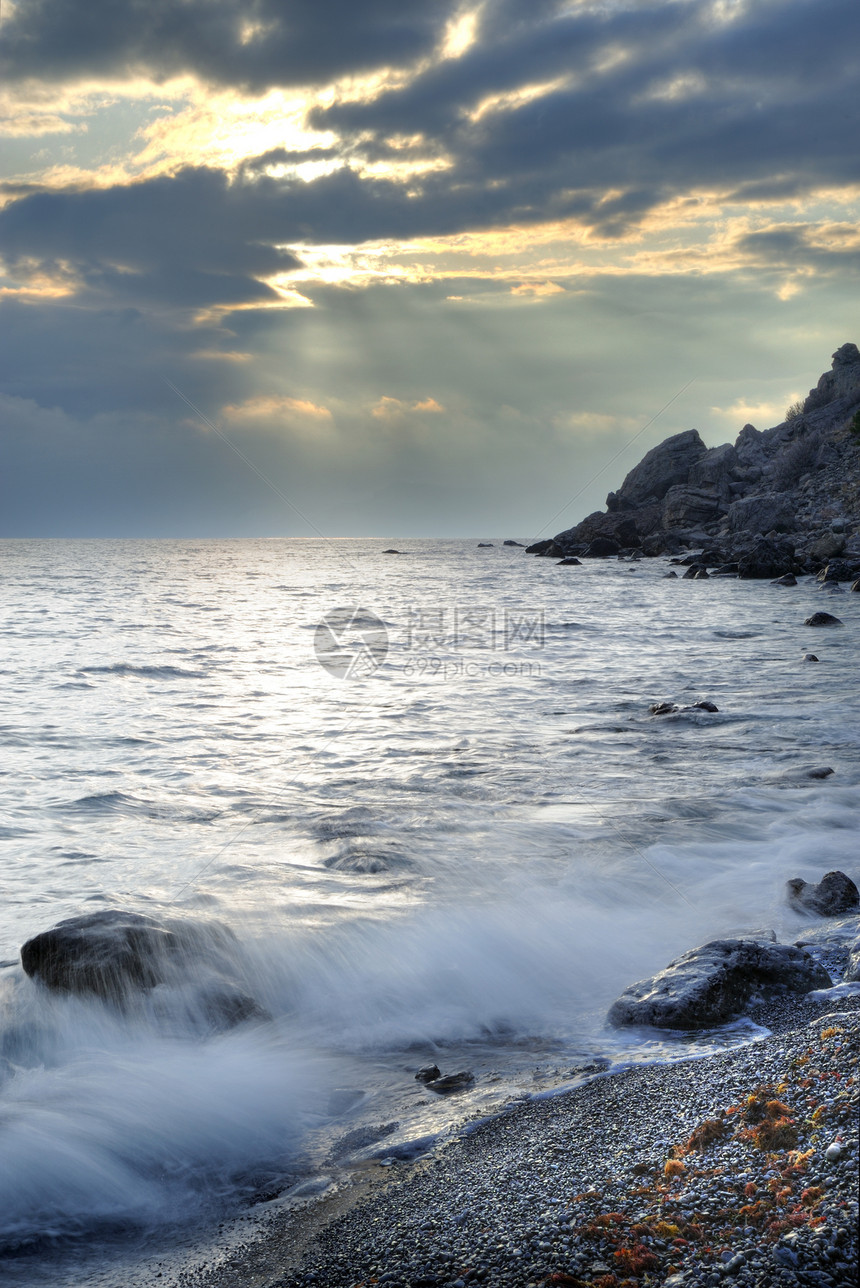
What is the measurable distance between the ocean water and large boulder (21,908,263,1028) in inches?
3.3

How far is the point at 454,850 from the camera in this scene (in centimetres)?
762

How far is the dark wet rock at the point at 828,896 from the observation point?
5.86 m

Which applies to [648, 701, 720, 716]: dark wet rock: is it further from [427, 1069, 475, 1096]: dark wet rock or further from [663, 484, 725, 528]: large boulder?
[663, 484, 725, 528]: large boulder

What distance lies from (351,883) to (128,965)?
223cm

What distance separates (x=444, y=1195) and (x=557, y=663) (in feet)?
54.4

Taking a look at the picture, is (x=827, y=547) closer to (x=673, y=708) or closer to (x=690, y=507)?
(x=690, y=507)

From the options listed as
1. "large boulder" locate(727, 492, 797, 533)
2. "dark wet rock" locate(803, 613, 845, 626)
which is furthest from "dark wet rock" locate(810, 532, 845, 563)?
→ "dark wet rock" locate(803, 613, 845, 626)

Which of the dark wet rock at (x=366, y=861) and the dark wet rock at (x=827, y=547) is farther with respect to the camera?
the dark wet rock at (x=827, y=547)

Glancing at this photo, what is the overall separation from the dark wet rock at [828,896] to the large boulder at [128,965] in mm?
4090

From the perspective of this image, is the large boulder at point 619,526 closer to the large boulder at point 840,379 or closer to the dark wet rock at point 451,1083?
the large boulder at point 840,379

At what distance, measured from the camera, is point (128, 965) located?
499 centimetres

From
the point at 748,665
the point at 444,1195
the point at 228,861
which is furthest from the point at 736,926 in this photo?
→ the point at 748,665

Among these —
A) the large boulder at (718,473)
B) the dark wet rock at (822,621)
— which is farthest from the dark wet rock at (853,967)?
the large boulder at (718,473)

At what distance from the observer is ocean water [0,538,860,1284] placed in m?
3.82
